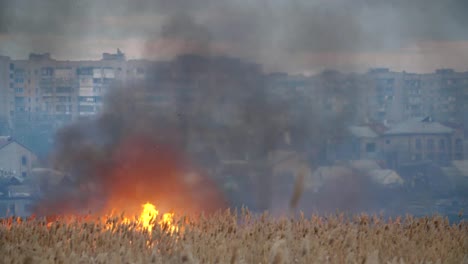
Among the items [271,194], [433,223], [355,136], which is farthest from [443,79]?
[433,223]

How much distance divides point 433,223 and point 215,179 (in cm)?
1788

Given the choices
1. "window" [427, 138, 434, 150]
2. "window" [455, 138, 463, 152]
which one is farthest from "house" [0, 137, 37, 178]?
"window" [455, 138, 463, 152]

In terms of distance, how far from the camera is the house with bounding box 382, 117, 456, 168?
4550cm

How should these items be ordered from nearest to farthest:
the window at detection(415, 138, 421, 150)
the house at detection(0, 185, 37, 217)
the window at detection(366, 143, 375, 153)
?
1. the house at detection(0, 185, 37, 217)
2. the window at detection(366, 143, 375, 153)
3. the window at detection(415, 138, 421, 150)

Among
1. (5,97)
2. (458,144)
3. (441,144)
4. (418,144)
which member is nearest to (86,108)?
(5,97)

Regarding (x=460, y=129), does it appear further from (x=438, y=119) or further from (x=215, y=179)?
(x=215, y=179)

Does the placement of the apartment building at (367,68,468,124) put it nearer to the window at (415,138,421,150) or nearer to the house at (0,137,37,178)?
the window at (415,138,421,150)

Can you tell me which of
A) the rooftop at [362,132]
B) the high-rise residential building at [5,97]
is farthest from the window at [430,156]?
the high-rise residential building at [5,97]

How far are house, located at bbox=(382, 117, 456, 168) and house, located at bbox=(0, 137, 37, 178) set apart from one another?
1609cm

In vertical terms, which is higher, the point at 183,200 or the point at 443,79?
the point at 443,79

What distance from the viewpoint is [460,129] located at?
47.0 metres

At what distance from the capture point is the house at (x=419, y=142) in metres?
45.5

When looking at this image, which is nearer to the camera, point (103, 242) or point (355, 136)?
point (103, 242)

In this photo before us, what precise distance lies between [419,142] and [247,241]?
100 feet
